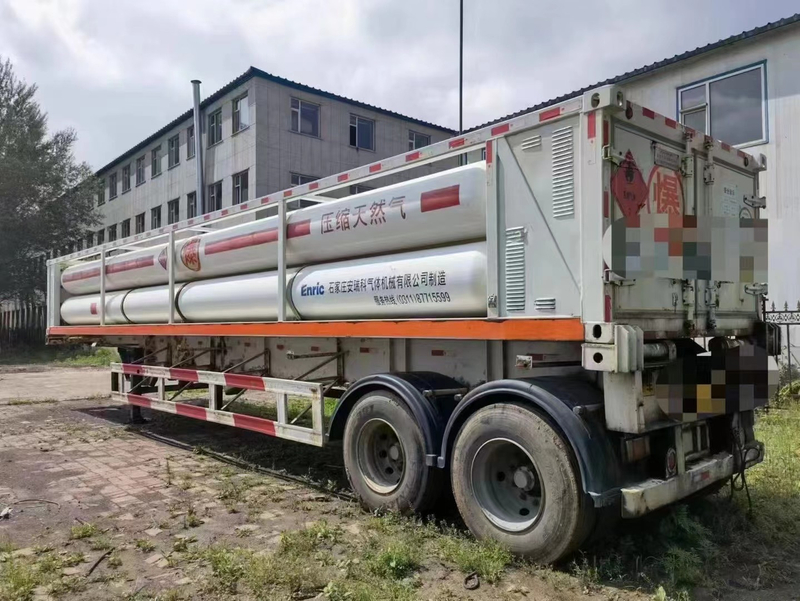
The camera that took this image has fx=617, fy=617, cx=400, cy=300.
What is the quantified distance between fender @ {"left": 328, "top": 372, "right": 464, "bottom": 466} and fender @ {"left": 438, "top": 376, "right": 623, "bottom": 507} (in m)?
0.54

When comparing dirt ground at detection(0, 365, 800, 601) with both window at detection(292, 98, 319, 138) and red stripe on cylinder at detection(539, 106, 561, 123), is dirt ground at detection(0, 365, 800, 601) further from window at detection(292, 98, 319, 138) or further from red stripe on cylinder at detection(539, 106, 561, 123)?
window at detection(292, 98, 319, 138)

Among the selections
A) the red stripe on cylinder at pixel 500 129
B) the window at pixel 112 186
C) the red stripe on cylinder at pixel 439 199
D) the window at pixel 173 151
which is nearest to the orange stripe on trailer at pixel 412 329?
the red stripe on cylinder at pixel 439 199

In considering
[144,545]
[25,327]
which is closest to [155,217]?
[25,327]

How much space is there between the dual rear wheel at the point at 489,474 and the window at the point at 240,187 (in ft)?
66.2

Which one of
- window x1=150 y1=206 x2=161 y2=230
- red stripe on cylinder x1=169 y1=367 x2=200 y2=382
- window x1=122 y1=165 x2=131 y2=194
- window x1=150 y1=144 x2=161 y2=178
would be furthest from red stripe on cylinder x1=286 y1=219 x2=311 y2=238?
window x1=122 y1=165 x2=131 y2=194

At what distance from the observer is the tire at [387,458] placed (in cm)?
443

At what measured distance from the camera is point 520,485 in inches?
152

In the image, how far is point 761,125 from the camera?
10977 mm

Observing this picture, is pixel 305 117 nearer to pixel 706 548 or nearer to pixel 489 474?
pixel 489 474

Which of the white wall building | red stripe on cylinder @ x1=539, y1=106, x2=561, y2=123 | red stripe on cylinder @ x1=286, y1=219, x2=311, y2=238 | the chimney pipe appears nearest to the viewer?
red stripe on cylinder @ x1=539, y1=106, x2=561, y2=123

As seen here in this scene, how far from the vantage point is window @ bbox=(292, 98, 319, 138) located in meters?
24.0

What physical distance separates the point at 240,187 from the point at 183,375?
58.0ft

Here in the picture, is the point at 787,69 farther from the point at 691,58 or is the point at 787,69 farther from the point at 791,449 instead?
the point at 791,449

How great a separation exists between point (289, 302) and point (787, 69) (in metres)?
9.88
